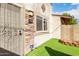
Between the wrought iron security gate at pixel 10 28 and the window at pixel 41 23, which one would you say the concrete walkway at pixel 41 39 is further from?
the wrought iron security gate at pixel 10 28

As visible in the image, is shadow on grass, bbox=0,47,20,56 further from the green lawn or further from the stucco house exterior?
the green lawn

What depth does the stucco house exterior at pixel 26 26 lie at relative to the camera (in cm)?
404

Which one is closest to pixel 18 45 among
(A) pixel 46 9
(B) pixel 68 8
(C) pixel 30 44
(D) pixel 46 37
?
(C) pixel 30 44

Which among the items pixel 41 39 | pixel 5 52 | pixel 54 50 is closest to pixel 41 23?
pixel 41 39

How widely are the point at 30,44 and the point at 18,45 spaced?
220mm

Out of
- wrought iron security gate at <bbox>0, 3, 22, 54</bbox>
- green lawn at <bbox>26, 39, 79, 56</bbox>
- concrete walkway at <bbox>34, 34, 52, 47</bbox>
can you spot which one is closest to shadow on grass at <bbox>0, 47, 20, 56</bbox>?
wrought iron security gate at <bbox>0, 3, 22, 54</bbox>

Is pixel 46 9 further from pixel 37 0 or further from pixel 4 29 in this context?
Result: pixel 4 29

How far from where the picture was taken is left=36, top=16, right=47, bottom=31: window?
424 cm

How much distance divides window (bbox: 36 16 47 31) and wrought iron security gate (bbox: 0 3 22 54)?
1.19 ft

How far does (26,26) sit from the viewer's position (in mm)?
4145

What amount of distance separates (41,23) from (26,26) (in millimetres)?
305

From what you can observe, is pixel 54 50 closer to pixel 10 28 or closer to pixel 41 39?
pixel 41 39

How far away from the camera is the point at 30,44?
4188 mm

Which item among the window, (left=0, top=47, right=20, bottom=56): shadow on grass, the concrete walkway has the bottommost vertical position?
(left=0, top=47, right=20, bottom=56): shadow on grass
